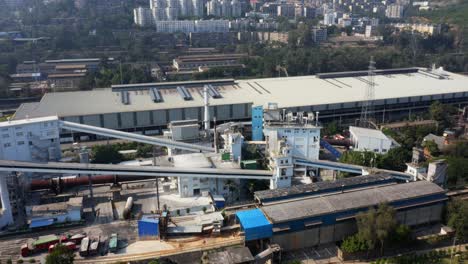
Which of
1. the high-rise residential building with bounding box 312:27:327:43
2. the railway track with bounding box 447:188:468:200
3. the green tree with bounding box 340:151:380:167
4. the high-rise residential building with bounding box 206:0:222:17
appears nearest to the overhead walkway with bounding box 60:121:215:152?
the green tree with bounding box 340:151:380:167

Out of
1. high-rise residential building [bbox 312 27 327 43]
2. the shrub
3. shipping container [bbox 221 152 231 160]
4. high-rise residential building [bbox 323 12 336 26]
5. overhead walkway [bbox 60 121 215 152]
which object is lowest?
the shrub

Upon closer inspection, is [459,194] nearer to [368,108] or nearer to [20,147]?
[368,108]

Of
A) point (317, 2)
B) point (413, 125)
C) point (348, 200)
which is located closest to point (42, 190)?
point (348, 200)

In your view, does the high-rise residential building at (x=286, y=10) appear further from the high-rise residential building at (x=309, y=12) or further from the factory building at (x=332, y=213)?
the factory building at (x=332, y=213)

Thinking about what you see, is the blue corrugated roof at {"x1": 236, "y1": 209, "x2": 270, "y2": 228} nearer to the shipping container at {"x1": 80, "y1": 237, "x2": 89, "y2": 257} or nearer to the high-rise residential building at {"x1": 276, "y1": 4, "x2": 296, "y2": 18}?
the shipping container at {"x1": 80, "y1": 237, "x2": 89, "y2": 257}

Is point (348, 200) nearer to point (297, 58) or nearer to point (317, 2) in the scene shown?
point (297, 58)

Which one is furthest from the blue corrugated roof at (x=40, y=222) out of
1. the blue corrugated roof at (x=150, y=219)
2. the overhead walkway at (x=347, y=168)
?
the overhead walkway at (x=347, y=168)

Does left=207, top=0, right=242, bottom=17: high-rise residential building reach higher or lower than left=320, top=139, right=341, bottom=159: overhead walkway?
higher
